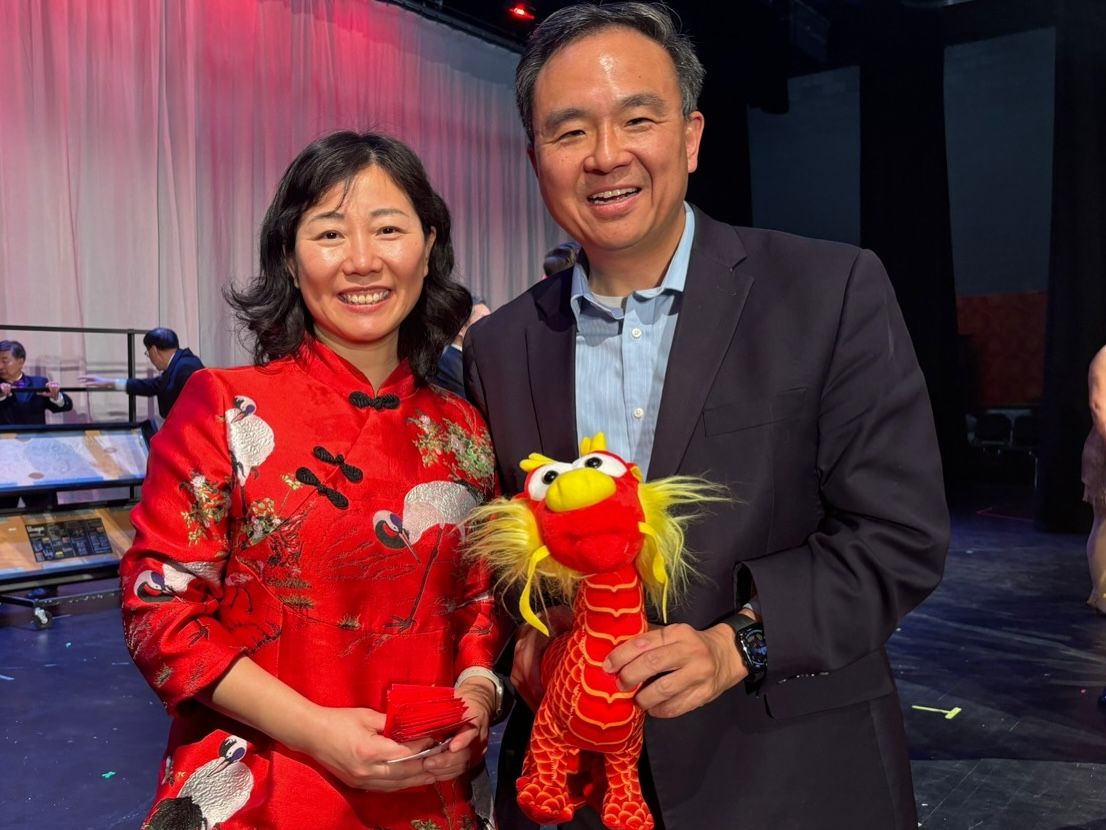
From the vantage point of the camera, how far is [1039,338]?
31.7 ft

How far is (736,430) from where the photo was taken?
118 centimetres

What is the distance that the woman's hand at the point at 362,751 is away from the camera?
115cm

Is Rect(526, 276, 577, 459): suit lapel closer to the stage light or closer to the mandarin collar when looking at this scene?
the mandarin collar

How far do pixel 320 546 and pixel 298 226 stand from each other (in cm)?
47

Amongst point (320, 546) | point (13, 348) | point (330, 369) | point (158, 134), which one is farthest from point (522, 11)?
point (320, 546)

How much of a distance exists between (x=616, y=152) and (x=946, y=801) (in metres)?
2.36

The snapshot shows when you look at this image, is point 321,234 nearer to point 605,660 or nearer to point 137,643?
point 137,643

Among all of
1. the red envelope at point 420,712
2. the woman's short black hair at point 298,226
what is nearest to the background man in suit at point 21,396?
the woman's short black hair at point 298,226

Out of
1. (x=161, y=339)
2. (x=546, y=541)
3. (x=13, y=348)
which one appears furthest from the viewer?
(x=161, y=339)

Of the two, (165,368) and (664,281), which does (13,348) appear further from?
(664,281)

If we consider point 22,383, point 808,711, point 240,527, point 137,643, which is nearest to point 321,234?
point 240,527

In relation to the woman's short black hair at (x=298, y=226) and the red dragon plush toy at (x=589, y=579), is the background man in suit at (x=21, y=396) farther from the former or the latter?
the red dragon plush toy at (x=589, y=579)

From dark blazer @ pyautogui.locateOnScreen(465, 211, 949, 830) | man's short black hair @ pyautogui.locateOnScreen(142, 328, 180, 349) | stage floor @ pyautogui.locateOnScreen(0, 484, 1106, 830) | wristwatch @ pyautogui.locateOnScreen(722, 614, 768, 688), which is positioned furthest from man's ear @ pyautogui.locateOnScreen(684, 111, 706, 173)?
man's short black hair @ pyautogui.locateOnScreen(142, 328, 180, 349)

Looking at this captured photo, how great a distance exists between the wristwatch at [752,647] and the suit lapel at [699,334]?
0.20 metres
